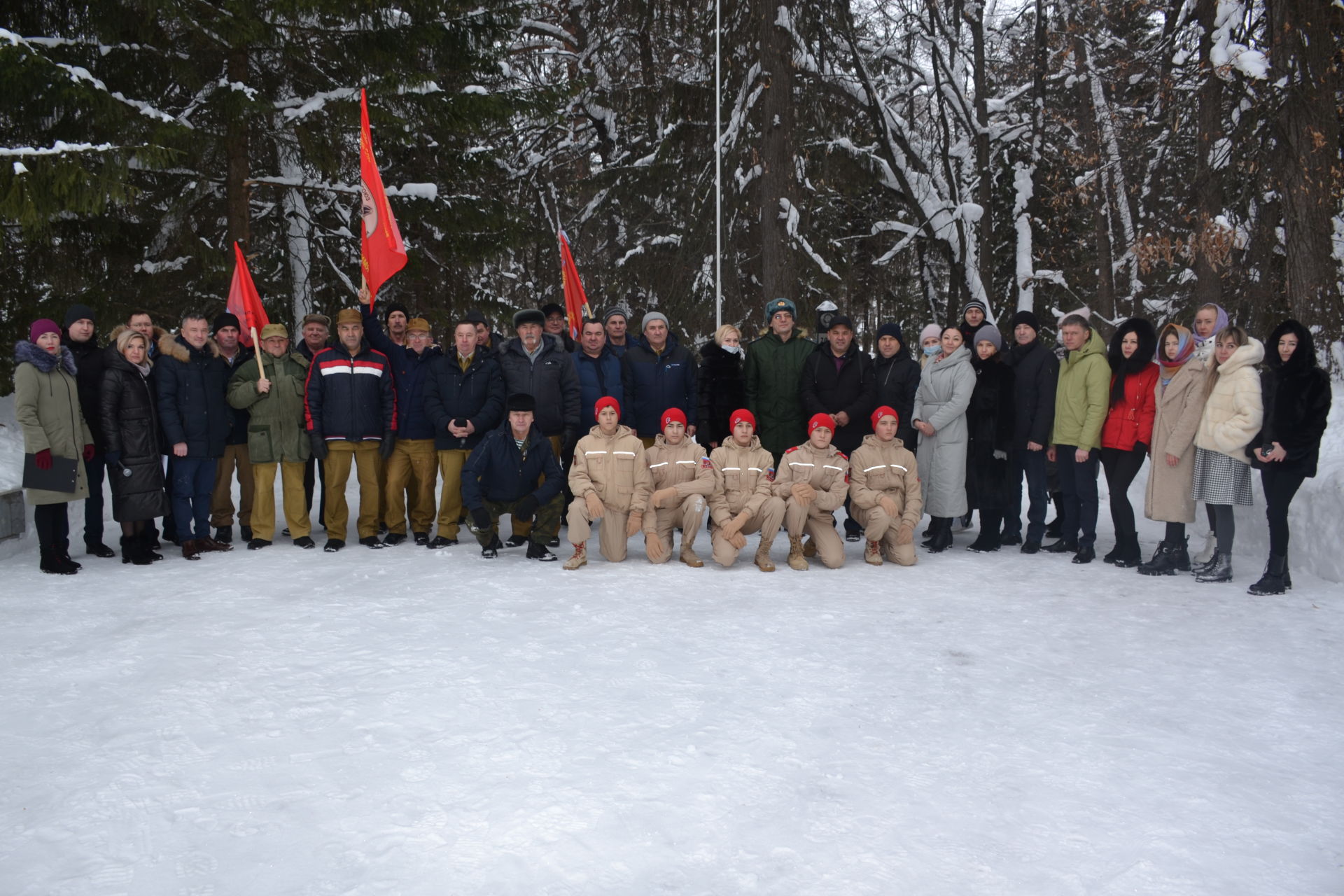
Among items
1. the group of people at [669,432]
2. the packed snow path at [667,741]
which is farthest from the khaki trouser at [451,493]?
the packed snow path at [667,741]

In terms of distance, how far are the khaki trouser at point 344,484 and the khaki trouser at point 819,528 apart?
3432mm

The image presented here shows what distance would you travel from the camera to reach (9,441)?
8180mm

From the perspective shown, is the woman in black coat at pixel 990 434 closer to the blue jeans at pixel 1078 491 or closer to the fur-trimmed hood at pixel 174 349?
the blue jeans at pixel 1078 491

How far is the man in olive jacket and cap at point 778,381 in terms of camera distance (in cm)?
797

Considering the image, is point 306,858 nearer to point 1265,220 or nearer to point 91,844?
point 91,844

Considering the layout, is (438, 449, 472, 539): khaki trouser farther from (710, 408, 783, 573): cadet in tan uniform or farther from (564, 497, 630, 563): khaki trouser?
(710, 408, 783, 573): cadet in tan uniform

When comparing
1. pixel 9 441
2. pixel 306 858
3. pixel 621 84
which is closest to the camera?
pixel 306 858

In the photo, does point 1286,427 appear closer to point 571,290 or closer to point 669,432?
point 669,432

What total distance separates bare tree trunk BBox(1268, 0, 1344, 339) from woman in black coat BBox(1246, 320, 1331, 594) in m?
3.24

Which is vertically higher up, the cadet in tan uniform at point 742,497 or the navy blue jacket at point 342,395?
the navy blue jacket at point 342,395

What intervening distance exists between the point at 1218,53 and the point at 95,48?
Answer: 1101cm

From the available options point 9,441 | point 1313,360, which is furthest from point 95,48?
point 1313,360

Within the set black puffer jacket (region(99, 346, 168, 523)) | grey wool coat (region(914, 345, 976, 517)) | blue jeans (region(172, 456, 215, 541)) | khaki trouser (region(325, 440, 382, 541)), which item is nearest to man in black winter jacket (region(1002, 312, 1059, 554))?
grey wool coat (region(914, 345, 976, 517))

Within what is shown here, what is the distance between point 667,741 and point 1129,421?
496 cm
